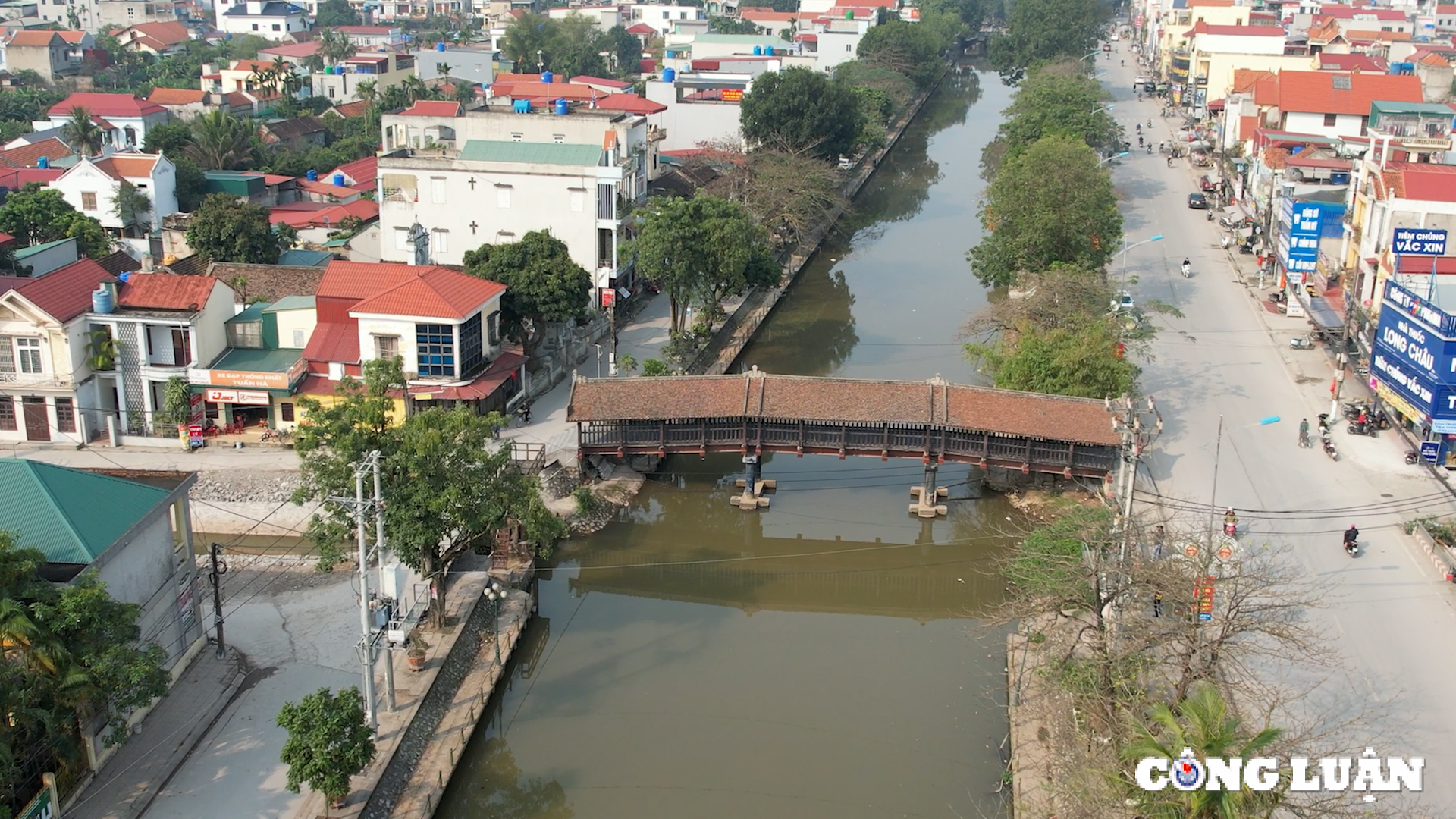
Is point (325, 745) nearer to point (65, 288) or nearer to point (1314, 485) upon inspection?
point (65, 288)

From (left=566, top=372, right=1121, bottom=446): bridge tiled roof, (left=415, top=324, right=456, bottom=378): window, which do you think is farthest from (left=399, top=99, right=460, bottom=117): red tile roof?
(left=566, top=372, right=1121, bottom=446): bridge tiled roof

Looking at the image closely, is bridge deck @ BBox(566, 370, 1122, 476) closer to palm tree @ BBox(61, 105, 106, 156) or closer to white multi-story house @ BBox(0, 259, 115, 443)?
white multi-story house @ BBox(0, 259, 115, 443)

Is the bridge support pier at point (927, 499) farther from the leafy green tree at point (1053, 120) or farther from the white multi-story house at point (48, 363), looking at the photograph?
the leafy green tree at point (1053, 120)

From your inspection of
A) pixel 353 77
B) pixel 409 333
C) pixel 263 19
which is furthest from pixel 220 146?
pixel 263 19

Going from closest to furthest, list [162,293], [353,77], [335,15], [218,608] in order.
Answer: [218,608], [162,293], [353,77], [335,15]

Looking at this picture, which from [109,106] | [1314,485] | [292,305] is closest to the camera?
[1314,485]

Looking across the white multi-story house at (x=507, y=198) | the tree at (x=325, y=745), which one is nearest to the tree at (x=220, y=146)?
the white multi-story house at (x=507, y=198)

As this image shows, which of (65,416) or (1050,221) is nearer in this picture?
(65,416)
